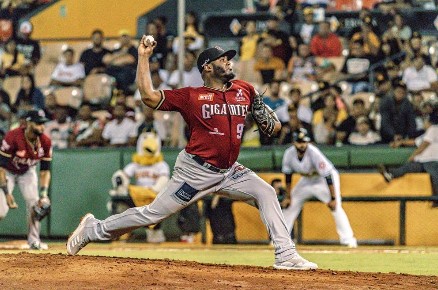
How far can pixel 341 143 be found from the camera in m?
16.2

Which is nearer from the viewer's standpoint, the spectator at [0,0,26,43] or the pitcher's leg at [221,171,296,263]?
the pitcher's leg at [221,171,296,263]

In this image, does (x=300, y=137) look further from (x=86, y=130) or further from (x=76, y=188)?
(x=86, y=130)

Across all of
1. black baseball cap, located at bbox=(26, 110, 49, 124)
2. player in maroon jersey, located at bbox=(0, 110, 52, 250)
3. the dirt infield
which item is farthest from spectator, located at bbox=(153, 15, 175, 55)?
the dirt infield

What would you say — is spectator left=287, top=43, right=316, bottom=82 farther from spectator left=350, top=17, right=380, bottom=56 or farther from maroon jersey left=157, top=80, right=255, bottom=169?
maroon jersey left=157, top=80, right=255, bottom=169

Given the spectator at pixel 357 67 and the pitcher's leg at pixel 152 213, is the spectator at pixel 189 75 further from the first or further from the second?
the pitcher's leg at pixel 152 213

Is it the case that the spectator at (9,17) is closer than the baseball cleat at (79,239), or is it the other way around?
the baseball cleat at (79,239)

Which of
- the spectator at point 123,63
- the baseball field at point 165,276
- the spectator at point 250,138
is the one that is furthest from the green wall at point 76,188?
the baseball field at point 165,276

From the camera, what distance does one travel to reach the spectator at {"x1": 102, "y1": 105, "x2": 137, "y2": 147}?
17.3 meters

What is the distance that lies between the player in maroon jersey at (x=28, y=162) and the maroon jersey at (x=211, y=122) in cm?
457

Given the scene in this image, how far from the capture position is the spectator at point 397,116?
1569cm

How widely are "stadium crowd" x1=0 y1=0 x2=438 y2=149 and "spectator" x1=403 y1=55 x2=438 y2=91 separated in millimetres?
17

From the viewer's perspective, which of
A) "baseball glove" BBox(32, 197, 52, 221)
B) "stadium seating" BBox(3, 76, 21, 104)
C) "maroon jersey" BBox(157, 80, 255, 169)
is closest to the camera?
"maroon jersey" BBox(157, 80, 255, 169)

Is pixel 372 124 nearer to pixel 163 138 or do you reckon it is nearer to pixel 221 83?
pixel 163 138

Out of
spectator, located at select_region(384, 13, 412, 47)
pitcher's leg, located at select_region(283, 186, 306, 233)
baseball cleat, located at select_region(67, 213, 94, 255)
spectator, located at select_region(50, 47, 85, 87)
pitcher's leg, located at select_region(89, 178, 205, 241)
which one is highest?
spectator, located at select_region(384, 13, 412, 47)
